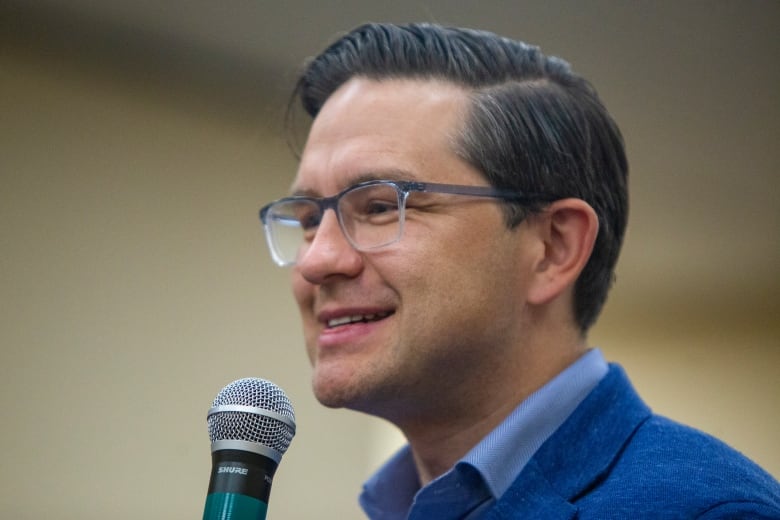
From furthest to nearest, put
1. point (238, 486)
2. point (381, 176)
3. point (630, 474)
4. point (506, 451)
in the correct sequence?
point (381, 176) < point (506, 451) < point (630, 474) < point (238, 486)

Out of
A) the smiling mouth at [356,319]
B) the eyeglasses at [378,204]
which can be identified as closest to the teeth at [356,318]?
the smiling mouth at [356,319]

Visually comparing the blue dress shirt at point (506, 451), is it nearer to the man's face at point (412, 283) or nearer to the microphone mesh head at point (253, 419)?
the man's face at point (412, 283)

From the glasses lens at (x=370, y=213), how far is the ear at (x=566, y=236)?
0.80 ft

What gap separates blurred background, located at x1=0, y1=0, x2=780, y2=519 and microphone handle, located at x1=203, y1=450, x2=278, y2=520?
225 centimetres

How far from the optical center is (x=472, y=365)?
136cm

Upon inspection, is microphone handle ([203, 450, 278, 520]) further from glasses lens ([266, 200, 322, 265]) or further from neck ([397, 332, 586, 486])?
glasses lens ([266, 200, 322, 265])

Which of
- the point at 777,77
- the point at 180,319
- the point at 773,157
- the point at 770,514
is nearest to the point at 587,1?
the point at 777,77

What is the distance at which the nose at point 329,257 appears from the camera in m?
1.36

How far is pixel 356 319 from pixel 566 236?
386 mm

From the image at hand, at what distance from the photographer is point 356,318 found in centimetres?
136

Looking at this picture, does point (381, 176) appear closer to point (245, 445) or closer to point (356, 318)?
point (356, 318)

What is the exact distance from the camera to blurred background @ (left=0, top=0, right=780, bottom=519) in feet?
10.0

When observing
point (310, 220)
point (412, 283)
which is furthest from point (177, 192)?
point (412, 283)

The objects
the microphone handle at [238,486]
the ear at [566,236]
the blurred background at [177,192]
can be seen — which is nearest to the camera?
the microphone handle at [238,486]
